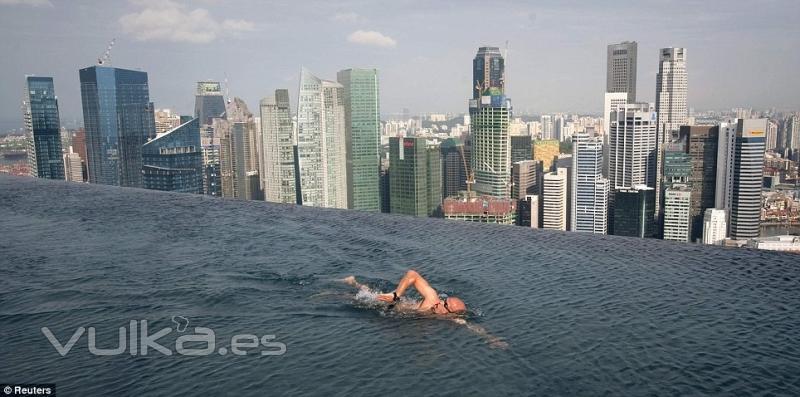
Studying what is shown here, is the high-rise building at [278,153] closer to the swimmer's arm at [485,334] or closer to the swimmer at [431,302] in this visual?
the swimmer at [431,302]

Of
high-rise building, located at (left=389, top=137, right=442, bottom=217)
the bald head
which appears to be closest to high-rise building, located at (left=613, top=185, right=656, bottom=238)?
high-rise building, located at (left=389, top=137, right=442, bottom=217)

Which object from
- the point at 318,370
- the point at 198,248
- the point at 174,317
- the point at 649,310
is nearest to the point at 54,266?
the point at 198,248

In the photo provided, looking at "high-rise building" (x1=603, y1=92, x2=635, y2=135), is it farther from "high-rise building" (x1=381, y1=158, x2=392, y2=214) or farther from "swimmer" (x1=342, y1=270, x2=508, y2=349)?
"swimmer" (x1=342, y1=270, x2=508, y2=349)

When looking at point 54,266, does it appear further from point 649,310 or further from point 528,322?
point 649,310

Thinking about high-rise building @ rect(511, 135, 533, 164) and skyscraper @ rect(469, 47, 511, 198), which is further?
high-rise building @ rect(511, 135, 533, 164)

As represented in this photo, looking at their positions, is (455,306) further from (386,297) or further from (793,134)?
(793,134)

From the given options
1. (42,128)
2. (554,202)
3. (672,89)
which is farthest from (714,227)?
(42,128)

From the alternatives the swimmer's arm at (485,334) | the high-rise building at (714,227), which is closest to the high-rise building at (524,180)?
the high-rise building at (714,227)
